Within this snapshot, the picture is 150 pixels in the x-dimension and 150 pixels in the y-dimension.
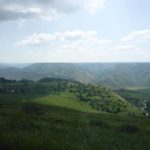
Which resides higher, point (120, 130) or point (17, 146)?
point (17, 146)

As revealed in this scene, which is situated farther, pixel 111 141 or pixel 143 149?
pixel 111 141

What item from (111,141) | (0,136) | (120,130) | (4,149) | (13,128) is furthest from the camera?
(120,130)

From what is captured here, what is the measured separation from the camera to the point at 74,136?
4625 cm

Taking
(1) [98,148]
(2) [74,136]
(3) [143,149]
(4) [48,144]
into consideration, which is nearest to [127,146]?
(3) [143,149]

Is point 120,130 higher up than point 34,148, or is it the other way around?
point 34,148

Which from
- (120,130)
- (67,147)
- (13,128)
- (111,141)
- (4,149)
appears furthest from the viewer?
(120,130)

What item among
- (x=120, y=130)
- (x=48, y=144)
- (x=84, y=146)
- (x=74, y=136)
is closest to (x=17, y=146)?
(x=48, y=144)

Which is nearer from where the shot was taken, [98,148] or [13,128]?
[98,148]

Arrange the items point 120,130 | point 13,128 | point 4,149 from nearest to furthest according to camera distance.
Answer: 1. point 4,149
2. point 13,128
3. point 120,130

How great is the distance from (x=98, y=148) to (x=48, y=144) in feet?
22.9

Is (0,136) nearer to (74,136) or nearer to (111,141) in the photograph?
(74,136)

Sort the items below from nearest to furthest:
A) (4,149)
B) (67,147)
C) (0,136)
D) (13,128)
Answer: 1. (4,149)
2. (67,147)
3. (0,136)
4. (13,128)

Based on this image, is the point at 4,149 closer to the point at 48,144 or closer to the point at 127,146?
the point at 48,144

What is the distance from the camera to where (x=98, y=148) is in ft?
126
